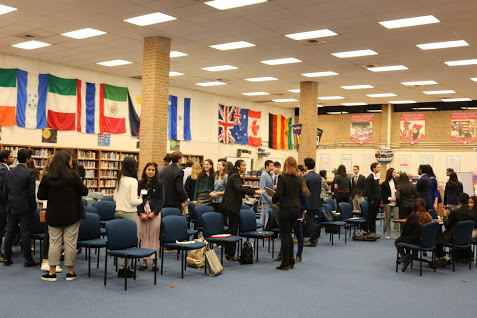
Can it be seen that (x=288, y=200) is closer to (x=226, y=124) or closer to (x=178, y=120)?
(x=178, y=120)

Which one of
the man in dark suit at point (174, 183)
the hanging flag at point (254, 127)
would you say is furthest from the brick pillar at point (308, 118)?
the man in dark suit at point (174, 183)

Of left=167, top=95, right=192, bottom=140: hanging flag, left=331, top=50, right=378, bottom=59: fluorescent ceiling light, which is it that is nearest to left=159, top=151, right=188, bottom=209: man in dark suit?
left=331, top=50, right=378, bottom=59: fluorescent ceiling light

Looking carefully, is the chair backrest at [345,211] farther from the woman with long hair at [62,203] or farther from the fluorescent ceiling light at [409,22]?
the woman with long hair at [62,203]

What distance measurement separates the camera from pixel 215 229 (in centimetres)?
767

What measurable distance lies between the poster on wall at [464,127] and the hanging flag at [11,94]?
16.1 metres

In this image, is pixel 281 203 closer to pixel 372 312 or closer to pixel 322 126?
pixel 372 312

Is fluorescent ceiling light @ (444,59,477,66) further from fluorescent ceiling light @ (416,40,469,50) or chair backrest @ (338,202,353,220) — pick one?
chair backrest @ (338,202,353,220)

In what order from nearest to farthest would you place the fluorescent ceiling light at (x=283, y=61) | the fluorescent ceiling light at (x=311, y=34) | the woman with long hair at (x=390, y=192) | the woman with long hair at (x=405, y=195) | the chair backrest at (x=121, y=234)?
1. the chair backrest at (x=121, y=234)
2. the woman with long hair at (x=405, y=195)
3. the fluorescent ceiling light at (x=311, y=34)
4. the woman with long hair at (x=390, y=192)
5. the fluorescent ceiling light at (x=283, y=61)

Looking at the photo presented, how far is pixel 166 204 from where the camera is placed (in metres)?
8.36

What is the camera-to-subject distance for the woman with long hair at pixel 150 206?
673 centimetres

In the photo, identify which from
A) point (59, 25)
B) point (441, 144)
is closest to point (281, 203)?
point (59, 25)

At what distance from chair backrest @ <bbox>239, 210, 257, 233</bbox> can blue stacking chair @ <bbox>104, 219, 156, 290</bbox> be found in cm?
236

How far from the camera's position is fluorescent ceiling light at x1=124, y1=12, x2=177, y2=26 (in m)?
9.73

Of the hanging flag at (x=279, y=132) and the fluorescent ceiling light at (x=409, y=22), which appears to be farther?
the hanging flag at (x=279, y=132)
